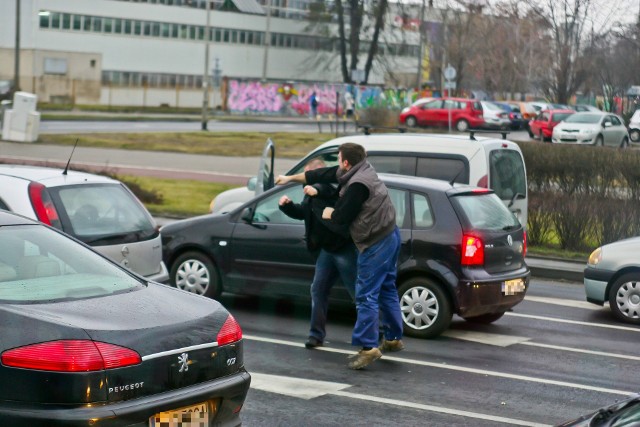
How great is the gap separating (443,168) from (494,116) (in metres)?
43.8

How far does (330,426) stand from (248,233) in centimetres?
438

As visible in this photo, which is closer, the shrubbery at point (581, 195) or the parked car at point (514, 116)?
the shrubbery at point (581, 195)

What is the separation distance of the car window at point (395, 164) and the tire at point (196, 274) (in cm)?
292

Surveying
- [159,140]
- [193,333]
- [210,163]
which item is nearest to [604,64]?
[210,163]

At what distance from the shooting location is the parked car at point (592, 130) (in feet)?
139

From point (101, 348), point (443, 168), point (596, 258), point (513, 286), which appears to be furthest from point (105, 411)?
point (443, 168)

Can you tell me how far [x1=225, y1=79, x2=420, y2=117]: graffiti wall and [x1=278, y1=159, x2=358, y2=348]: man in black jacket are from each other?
203 ft

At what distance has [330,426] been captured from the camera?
7.44 meters

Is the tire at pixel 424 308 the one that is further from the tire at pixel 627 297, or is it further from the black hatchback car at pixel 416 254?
the tire at pixel 627 297

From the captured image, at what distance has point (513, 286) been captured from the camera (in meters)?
10.9

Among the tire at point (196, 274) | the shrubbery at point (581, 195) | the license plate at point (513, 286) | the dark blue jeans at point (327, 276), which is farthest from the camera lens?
the shrubbery at point (581, 195)

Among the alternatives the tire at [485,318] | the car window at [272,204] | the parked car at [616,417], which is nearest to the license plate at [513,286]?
the tire at [485,318]

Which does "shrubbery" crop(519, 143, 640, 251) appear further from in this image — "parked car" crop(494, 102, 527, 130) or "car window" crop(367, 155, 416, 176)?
"parked car" crop(494, 102, 527, 130)

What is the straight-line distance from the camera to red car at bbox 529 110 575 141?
47.4m
